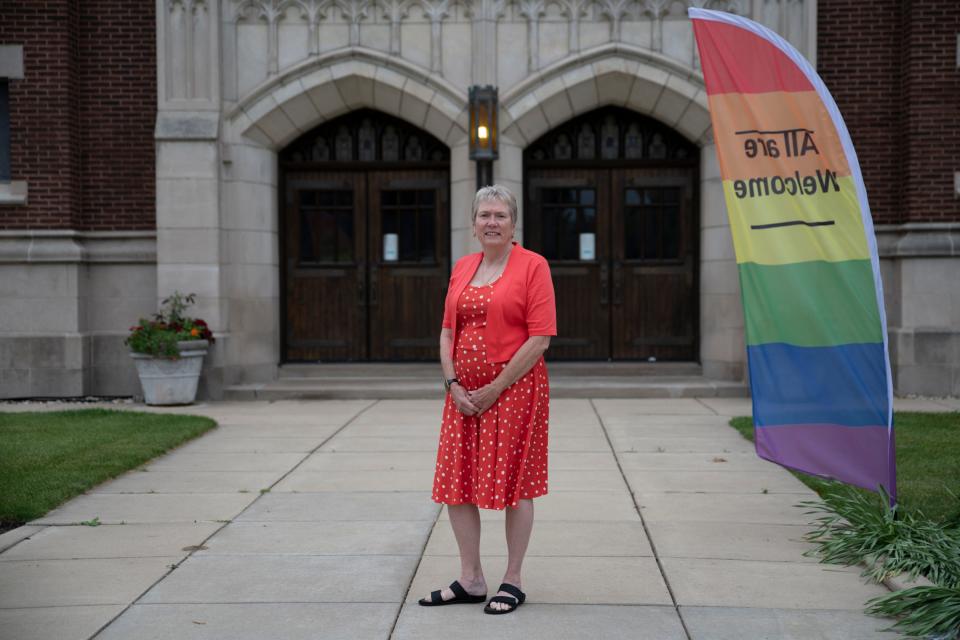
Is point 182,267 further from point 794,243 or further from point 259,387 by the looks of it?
point 794,243

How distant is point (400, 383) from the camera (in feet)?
43.7

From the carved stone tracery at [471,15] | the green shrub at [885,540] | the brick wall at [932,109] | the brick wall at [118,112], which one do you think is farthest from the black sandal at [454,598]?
the brick wall at [932,109]

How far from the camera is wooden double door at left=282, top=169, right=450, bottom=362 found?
14.2 metres

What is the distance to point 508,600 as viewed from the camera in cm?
461

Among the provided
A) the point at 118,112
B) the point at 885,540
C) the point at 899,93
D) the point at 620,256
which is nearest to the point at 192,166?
the point at 118,112

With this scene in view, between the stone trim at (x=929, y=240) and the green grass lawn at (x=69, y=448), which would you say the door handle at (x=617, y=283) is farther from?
the green grass lawn at (x=69, y=448)

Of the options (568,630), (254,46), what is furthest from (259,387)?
(568,630)

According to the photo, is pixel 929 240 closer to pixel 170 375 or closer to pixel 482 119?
pixel 482 119

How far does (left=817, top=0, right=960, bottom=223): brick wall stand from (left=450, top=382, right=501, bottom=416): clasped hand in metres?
9.91

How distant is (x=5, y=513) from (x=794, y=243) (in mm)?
4986

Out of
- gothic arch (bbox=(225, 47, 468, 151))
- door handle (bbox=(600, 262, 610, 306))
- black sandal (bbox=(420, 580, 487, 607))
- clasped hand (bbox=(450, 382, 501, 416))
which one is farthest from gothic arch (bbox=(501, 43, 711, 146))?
black sandal (bbox=(420, 580, 487, 607))

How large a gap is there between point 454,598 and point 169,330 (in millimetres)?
8563

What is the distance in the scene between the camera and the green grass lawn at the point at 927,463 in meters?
6.32

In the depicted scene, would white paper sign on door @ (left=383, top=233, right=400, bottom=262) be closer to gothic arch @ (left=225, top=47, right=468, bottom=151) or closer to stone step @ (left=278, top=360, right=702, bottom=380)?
stone step @ (left=278, top=360, right=702, bottom=380)
